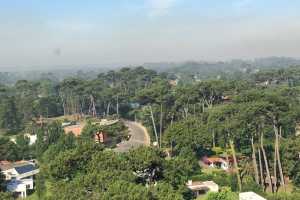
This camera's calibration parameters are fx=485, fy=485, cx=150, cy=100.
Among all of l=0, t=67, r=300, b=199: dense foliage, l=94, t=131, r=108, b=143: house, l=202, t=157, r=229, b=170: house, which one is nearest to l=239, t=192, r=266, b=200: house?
l=0, t=67, r=300, b=199: dense foliage

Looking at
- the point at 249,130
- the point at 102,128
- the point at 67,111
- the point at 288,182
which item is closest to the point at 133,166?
the point at 249,130

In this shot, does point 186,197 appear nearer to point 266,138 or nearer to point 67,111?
point 266,138

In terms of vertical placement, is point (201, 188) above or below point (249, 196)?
below

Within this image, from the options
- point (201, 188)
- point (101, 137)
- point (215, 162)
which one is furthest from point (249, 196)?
point (101, 137)

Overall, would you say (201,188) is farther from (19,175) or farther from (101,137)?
(101,137)

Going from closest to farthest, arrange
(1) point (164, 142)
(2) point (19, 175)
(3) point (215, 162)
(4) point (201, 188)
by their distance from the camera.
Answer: (4) point (201, 188), (2) point (19, 175), (3) point (215, 162), (1) point (164, 142)

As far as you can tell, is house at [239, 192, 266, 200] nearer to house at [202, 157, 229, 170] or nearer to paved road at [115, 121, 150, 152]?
house at [202, 157, 229, 170]
